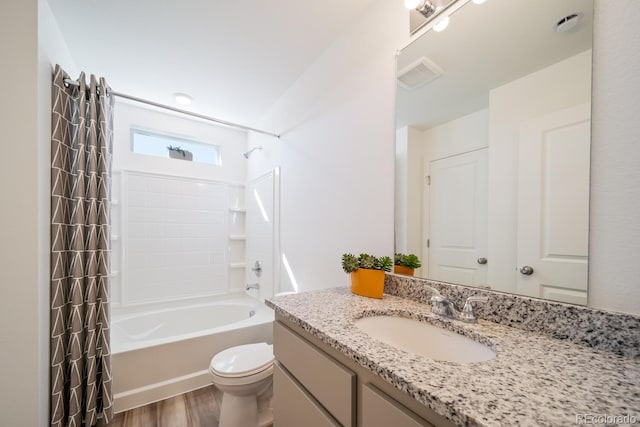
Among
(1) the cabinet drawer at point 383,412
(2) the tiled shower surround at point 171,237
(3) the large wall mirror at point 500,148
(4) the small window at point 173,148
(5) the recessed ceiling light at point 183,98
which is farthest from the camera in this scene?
(4) the small window at point 173,148

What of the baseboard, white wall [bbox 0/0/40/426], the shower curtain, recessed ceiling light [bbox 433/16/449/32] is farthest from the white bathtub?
recessed ceiling light [bbox 433/16/449/32]

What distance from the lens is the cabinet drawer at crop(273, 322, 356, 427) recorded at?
0.66 metres

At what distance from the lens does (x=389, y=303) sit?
1040 mm

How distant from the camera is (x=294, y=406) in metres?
0.89

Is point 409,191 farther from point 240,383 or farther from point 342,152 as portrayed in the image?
point 240,383

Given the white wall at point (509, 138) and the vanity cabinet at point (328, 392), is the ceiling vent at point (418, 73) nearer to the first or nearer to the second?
the white wall at point (509, 138)

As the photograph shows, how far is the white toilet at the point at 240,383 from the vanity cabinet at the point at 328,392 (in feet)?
1.39

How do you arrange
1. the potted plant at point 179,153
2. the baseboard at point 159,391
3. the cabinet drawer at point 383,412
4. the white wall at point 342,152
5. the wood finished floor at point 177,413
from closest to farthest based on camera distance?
1. the cabinet drawer at point 383,412
2. the white wall at point 342,152
3. the wood finished floor at point 177,413
4. the baseboard at point 159,391
5. the potted plant at point 179,153

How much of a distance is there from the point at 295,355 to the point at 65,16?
7.67ft

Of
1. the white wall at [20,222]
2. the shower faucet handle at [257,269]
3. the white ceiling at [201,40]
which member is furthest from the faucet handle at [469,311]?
the shower faucet handle at [257,269]

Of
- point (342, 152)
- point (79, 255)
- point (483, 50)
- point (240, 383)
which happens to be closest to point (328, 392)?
point (240, 383)

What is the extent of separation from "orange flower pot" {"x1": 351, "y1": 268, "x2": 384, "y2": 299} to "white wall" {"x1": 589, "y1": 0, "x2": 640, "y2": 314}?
2.16ft

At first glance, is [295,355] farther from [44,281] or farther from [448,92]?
[44,281]

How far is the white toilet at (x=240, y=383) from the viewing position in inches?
53.4
